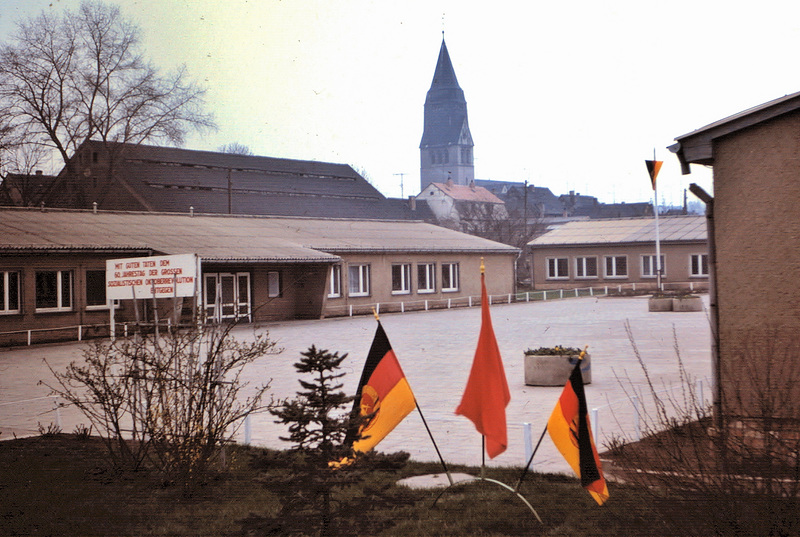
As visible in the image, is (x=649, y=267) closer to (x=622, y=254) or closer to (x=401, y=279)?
(x=622, y=254)

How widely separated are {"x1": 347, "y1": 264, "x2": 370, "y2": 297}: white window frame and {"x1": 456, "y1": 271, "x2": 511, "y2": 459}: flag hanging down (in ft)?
117

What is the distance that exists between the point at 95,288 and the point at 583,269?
40587 mm

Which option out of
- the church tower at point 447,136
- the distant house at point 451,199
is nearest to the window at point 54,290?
the distant house at point 451,199

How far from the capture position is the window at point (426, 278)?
46.7 metres

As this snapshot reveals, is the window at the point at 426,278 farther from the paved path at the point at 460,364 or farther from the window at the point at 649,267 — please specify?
the window at the point at 649,267

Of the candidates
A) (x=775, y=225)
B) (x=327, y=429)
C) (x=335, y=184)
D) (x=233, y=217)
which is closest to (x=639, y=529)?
(x=327, y=429)

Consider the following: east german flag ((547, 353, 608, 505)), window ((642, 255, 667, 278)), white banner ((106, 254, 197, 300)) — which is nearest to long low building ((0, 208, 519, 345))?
white banner ((106, 254, 197, 300))

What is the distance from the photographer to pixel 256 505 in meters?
7.89

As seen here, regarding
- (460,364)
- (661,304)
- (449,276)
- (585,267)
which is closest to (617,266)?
(585,267)

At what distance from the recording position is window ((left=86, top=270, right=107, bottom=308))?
31547 millimetres

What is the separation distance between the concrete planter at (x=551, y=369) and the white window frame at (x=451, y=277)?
104 ft

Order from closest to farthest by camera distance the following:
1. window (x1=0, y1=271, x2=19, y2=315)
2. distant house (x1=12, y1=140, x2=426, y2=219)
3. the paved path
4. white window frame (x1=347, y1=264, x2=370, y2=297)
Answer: the paved path < window (x1=0, y1=271, x2=19, y2=315) < white window frame (x1=347, y1=264, x2=370, y2=297) < distant house (x1=12, y1=140, x2=426, y2=219)

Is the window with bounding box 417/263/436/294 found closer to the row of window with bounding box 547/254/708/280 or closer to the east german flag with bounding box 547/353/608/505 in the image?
the row of window with bounding box 547/254/708/280

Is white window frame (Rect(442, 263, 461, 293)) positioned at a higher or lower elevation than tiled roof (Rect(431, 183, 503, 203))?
lower
